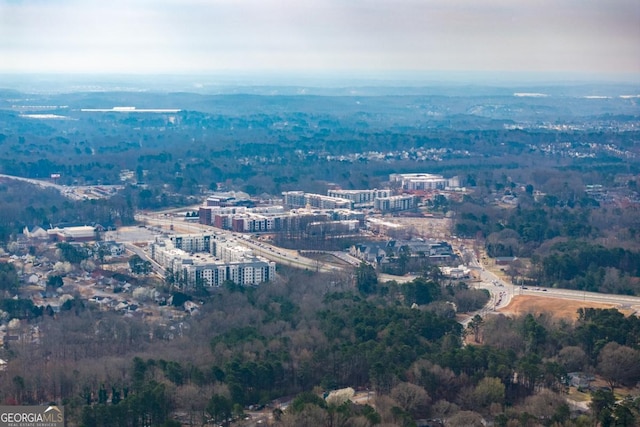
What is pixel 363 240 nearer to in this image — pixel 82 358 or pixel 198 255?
pixel 198 255

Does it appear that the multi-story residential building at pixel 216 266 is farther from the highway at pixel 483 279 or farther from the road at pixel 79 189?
the road at pixel 79 189

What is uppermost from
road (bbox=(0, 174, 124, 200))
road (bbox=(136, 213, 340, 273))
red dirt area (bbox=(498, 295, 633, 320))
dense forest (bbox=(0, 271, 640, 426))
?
dense forest (bbox=(0, 271, 640, 426))

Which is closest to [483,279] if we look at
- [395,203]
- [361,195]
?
[395,203]

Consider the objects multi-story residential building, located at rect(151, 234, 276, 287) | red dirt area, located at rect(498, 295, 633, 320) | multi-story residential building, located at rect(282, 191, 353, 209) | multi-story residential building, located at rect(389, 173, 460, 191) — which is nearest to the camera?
red dirt area, located at rect(498, 295, 633, 320)

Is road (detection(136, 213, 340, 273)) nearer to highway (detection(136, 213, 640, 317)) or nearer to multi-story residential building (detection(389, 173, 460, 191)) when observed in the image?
highway (detection(136, 213, 640, 317))

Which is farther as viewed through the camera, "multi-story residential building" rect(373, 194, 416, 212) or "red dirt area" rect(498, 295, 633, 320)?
"multi-story residential building" rect(373, 194, 416, 212)

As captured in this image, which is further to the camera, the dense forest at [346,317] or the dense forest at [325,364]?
the dense forest at [346,317]

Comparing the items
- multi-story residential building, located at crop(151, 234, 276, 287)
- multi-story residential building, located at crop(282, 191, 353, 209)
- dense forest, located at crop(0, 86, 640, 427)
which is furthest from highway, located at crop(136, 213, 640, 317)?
multi-story residential building, located at crop(282, 191, 353, 209)

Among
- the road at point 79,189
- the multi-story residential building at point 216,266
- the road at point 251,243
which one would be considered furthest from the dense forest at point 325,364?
the road at point 79,189

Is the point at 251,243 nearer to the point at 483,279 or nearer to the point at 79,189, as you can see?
the point at 483,279
